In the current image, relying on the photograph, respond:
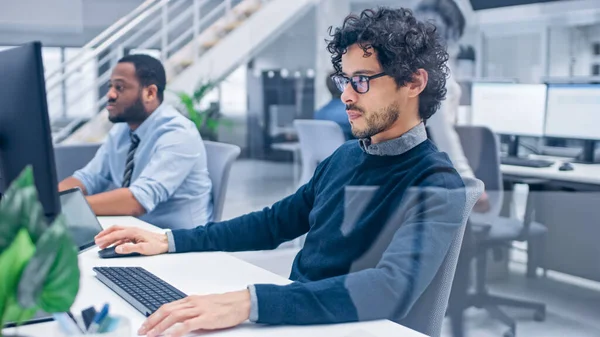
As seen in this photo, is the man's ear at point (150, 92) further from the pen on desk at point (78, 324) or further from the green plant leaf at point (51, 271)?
the green plant leaf at point (51, 271)

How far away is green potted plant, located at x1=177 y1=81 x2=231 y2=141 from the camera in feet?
9.93

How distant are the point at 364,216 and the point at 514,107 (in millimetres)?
2050

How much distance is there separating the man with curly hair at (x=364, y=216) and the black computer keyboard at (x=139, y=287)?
12 cm

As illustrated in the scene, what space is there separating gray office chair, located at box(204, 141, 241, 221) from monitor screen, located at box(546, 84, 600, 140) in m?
1.47

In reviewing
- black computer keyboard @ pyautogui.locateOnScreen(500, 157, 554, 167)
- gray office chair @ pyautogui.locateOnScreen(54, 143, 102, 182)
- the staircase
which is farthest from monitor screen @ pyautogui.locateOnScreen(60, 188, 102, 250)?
black computer keyboard @ pyautogui.locateOnScreen(500, 157, 554, 167)

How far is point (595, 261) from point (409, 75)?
6.03 ft

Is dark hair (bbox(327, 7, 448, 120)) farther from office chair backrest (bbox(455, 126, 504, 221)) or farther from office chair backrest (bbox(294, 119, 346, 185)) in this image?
office chair backrest (bbox(294, 119, 346, 185))

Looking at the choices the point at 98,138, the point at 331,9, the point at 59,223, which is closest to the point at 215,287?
the point at 59,223

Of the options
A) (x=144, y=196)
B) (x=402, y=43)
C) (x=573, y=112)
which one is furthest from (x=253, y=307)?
(x=573, y=112)

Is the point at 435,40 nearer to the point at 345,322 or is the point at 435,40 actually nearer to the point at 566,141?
the point at 345,322

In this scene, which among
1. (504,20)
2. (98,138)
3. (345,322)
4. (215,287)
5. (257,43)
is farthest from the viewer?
(257,43)

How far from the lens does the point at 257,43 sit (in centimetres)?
344

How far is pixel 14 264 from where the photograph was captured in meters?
0.45

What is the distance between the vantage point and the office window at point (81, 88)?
2.90 m
